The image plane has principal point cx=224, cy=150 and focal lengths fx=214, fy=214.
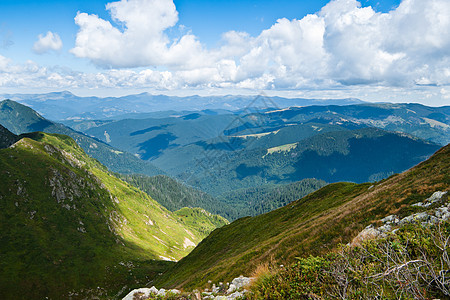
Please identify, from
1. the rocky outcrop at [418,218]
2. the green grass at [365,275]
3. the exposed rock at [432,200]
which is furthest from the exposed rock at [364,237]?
the exposed rock at [432,200]

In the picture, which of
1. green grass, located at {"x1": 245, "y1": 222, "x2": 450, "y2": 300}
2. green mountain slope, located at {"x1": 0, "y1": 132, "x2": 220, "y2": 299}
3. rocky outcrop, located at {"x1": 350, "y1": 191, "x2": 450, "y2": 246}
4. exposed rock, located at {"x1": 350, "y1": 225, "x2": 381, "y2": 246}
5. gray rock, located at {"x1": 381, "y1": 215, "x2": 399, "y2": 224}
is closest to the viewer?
green grass, located at {"x1": 245, "y1": 222, "x2": 450, "y2": 300}

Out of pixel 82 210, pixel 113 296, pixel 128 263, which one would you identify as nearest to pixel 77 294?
pixel 113 296

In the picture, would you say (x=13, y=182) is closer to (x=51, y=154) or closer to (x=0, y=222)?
(x=0, y=222)

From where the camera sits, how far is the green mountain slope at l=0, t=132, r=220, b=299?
317ft

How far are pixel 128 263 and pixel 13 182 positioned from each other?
87.5 meters

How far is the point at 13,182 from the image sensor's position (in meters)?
132

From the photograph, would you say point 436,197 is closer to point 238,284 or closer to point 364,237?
point 364,237

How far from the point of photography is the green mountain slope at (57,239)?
96625 millimetres

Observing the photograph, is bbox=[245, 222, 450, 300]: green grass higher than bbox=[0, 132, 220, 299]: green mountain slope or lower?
higher

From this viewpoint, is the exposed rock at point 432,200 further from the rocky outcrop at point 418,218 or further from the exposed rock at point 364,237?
the exposed rock at point 364,237

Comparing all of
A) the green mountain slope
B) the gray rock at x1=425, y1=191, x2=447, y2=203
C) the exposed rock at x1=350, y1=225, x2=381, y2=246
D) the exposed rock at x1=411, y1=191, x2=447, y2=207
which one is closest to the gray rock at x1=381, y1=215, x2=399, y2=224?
the exposed rock at x1=411, y1=191, x2=447, y2=207

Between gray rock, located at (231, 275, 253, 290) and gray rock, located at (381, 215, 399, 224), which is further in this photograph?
gray rock, located at (381, 215, 399, 224)

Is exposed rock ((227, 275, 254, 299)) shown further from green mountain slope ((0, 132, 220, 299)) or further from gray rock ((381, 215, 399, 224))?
green mountain slope ((0, 132, 220, 299))

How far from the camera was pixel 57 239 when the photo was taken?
123938mm
